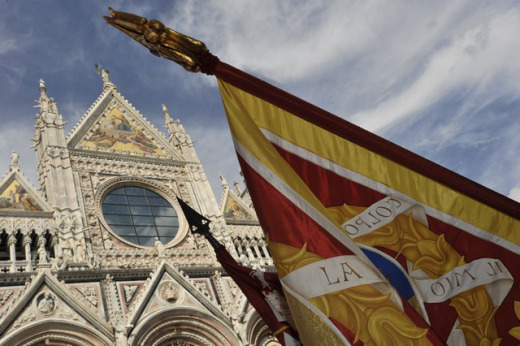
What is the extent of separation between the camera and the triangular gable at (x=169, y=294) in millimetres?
13508

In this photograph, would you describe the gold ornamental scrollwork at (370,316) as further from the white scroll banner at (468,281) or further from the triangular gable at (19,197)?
the triangular gable at (19,197)

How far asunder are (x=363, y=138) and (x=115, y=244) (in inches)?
445

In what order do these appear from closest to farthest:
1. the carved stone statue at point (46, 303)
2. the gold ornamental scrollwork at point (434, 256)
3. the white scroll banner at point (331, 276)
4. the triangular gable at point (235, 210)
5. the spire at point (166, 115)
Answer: the white scroll banner at point (331, 276)
the gold ornamental scrollwork at point (434, 256)
the carved stone statue at point (46, 303)
the triangular gable at point (235, 210)
the spire at point (166, 115)

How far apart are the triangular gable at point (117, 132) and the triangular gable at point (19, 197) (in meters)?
2.87

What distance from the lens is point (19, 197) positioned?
14969mm

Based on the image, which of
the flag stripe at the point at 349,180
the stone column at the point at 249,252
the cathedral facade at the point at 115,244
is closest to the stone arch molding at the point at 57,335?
the cathedral facade at the point at 115,244

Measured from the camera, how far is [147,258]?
15398 millimetres

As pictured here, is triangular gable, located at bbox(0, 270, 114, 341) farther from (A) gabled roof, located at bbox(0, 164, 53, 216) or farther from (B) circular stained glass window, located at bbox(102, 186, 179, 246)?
(B) circular stained glass window, located at bbox(102, 186, 179, 246)

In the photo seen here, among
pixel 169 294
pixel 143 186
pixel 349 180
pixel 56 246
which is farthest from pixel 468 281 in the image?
pixel 143 186

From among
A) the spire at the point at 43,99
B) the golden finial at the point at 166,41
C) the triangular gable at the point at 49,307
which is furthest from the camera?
the spire at the point at 43,99

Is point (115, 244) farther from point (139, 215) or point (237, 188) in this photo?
point (237, 188)

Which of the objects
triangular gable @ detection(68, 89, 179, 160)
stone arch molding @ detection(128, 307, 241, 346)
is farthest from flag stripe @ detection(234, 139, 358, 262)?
triangular gable @ detection(68, 89, 179, 160)

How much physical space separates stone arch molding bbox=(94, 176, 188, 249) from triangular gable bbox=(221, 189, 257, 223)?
78.3 inches

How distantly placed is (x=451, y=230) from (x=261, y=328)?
10297 mm
